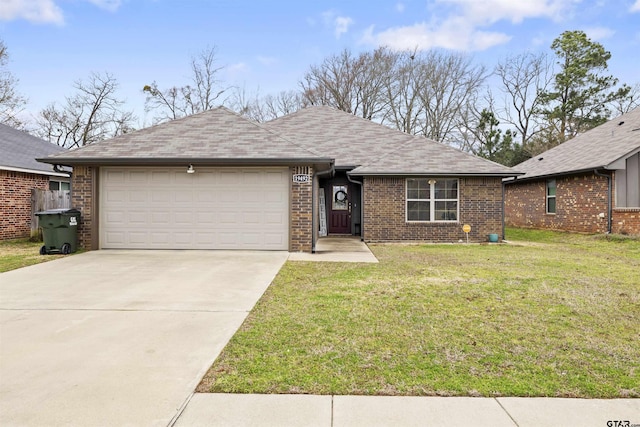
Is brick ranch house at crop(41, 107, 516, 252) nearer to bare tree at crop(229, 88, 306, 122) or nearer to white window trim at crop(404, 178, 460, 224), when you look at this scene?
white window trim at crop(404, 178, 460, 224)

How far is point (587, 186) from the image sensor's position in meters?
14.9

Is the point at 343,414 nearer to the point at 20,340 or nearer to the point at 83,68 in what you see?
the point at 20,340

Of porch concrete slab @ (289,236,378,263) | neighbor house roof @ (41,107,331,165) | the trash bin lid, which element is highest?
neighbor house roof @ (41,107,331,165)

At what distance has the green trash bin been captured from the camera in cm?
962

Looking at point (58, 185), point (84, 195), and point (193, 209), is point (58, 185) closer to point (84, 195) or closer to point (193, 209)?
point (84, 195)

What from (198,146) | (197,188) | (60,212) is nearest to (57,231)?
(60,212)

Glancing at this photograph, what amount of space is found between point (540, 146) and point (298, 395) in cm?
3234

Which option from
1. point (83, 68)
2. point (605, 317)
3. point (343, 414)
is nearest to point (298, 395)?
point (343, 414)

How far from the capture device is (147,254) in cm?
966

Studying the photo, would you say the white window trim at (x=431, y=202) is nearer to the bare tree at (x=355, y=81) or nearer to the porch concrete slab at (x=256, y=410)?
the porch concrete slab at (x=256, y=410)

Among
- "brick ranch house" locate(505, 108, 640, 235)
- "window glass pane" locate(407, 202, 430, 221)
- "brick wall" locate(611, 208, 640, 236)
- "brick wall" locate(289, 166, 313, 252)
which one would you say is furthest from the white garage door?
"brick wall" locate(611, 208, 640, 236)

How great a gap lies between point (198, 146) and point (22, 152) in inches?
362

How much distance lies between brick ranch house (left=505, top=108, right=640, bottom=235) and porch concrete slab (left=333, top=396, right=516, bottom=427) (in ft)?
47.2

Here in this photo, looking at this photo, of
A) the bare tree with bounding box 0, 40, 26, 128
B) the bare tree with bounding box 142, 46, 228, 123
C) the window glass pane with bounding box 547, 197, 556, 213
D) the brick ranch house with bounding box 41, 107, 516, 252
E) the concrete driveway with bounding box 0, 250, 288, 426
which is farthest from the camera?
the bare tree with bounding box 142, 46, 228, 123
